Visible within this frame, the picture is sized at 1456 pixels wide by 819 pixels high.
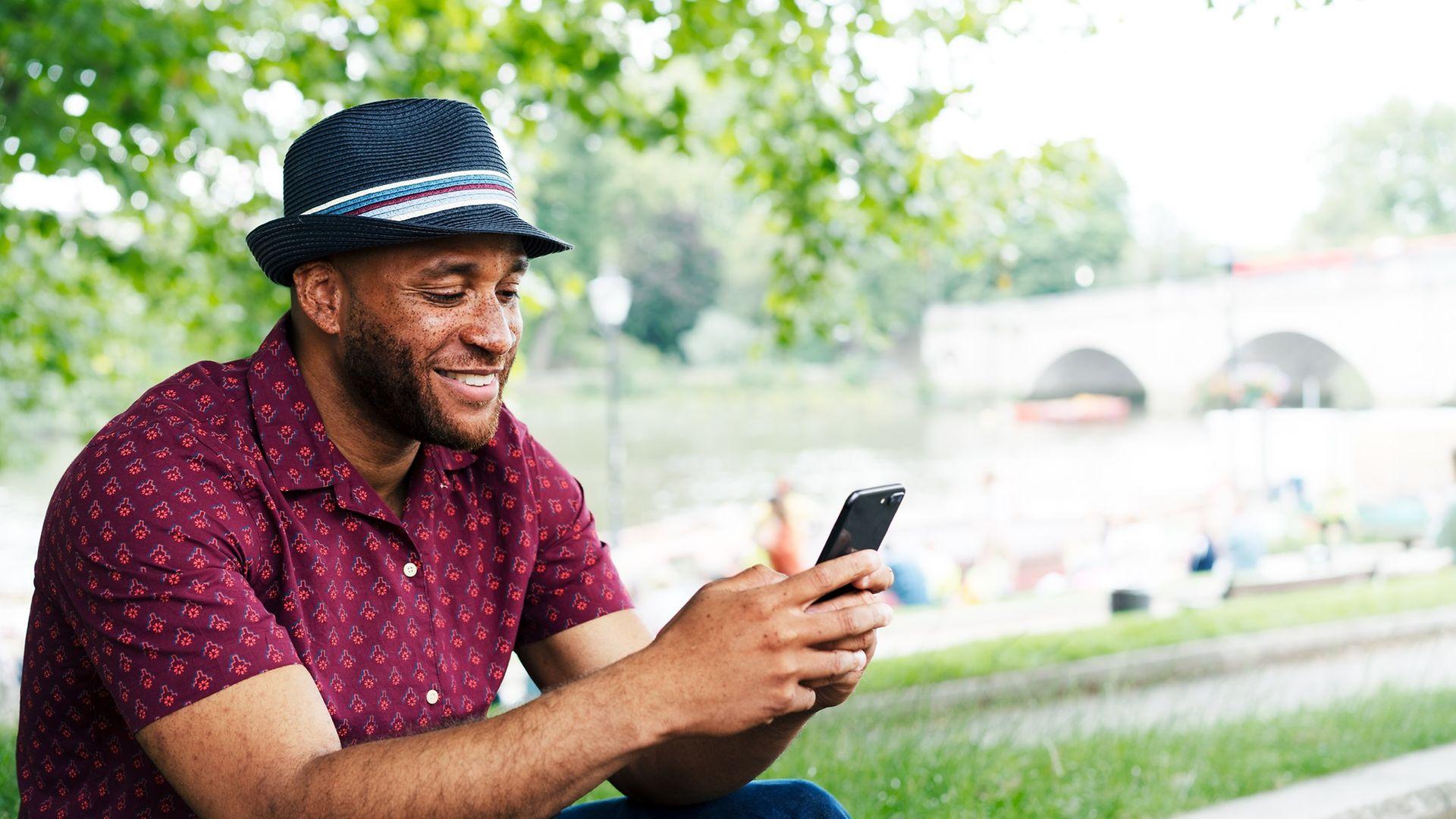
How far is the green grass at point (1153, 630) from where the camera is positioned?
568cm

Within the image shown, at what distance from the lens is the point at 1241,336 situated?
1321 inches

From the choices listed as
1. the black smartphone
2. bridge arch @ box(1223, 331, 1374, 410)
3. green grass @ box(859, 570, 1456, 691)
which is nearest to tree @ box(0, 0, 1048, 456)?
green grass @ box(859, 570, 1456, 691)

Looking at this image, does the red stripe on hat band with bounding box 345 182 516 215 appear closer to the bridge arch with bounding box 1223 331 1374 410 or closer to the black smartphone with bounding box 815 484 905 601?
the black smartphone with bounding box 815 484 905 601

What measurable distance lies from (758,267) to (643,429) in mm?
6759

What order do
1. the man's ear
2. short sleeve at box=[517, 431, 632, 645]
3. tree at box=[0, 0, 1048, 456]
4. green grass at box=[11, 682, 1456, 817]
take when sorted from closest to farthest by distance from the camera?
the man's ear
short sleeve at box=[517, 431, 632, 645]
green grass at box=[11, 682, 1456, 817]
tree at box=[0, 0, 1048, 456]

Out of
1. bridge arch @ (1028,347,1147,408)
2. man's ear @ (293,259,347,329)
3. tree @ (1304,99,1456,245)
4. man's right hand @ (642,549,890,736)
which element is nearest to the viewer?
man's right hand @ (642,549,890,736)

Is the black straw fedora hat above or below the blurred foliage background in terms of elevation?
below

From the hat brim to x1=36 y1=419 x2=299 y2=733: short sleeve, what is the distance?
0.98 feet

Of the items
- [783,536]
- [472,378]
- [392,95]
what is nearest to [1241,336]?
[783,536]

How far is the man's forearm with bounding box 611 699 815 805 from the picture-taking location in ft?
5.74

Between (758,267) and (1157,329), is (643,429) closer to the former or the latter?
(758,267)

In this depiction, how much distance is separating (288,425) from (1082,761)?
2.71 m

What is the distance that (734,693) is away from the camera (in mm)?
1376

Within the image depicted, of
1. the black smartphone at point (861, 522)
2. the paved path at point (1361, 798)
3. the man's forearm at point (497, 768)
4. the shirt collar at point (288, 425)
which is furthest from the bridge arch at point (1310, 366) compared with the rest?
the man's forearm at point (497, 768)
